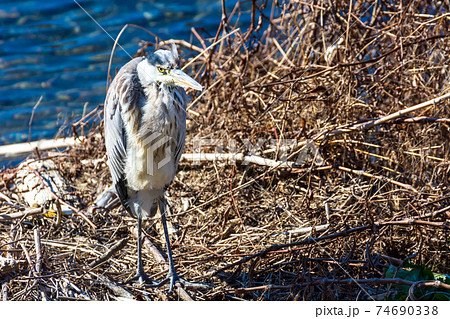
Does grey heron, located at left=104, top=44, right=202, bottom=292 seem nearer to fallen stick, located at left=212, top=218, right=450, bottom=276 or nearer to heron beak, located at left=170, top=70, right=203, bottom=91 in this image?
heron beak, located at left=170, top=70, right=203, bottom=91

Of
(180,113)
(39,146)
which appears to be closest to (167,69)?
(180,113)

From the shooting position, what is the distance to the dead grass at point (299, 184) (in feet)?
10.3

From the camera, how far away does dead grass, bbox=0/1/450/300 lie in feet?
10.3

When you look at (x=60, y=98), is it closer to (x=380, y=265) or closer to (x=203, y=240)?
(x=203, y=240)

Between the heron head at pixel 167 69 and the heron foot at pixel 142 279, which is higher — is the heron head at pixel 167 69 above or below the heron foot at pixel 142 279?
above

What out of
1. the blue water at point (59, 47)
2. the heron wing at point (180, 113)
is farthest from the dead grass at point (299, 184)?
the blue water at point (59, 47)

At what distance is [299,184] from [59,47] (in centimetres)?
510

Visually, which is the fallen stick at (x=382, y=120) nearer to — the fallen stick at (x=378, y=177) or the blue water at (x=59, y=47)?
the fallen stick at (x=378, y=177)

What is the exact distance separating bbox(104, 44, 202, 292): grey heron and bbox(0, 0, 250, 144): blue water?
324 cm

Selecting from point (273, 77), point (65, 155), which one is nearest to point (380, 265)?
point (273, 77)

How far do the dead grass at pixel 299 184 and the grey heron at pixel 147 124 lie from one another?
45cm

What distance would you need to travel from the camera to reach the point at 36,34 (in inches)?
312

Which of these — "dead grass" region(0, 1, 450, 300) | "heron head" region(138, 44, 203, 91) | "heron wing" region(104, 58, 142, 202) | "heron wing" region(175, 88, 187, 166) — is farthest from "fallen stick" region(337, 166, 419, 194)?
"heron wing" region(104, 58, 142, 202)

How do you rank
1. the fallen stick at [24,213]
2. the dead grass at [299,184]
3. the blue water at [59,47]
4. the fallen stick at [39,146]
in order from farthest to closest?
1. the blue water at [59,47]
2. the fallen stick at [39,146]
3. the fallen stick at [24,213]
4. the dead grass at [299,184]
